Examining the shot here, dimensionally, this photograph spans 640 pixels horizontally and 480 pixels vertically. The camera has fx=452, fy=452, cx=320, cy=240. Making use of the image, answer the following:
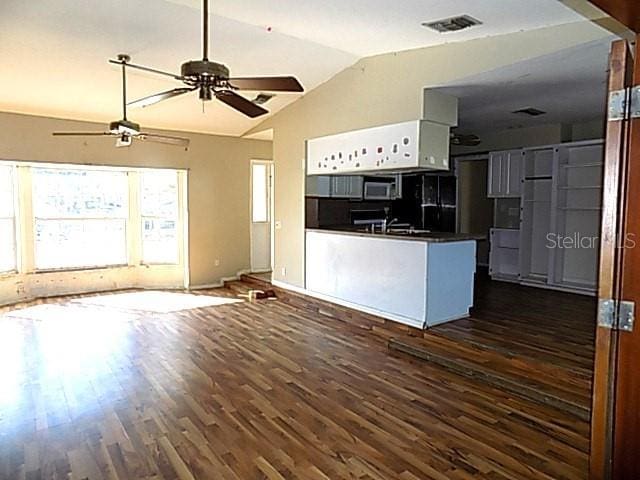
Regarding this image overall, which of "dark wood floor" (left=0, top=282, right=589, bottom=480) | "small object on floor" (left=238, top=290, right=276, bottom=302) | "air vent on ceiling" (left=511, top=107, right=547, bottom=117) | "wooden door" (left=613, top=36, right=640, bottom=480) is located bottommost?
"dark wood floor" (left=0, top=282, right=589, bottom=480)

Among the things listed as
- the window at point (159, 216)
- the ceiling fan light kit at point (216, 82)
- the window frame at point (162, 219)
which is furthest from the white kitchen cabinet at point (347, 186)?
the window at point (159, 216)

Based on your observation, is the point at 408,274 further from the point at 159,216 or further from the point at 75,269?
the point at 75,269

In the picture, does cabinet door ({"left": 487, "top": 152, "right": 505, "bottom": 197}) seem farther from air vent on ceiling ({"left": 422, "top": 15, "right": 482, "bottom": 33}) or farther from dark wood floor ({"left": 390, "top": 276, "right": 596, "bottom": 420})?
air vent on ceiling ({"left": 422, "top": 15, "right": 482, "bottom": 33})

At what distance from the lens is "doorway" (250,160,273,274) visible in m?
8.69

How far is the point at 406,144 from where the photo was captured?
4.93m

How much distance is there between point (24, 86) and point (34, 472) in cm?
470

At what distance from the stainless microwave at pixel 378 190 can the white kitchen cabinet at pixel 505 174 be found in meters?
1.81

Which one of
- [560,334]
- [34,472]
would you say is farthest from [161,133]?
[560,334]

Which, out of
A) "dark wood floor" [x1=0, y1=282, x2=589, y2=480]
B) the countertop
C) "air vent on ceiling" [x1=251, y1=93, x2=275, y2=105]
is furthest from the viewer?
"air vent on ceiling" [x1=251, y1=93, x2=275, y2=105]

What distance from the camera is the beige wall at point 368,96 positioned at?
12.6 ft

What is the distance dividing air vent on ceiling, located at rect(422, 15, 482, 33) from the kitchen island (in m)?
1.96

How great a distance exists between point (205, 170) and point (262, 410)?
5.52 metres

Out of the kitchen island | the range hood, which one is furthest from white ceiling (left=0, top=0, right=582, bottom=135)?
the kitchen island

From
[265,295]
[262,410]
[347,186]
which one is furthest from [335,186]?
[262,410]
